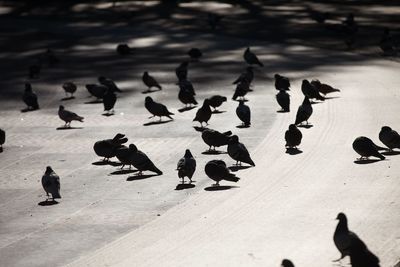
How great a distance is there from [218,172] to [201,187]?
0.70 m

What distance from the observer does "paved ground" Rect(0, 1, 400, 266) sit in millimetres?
19297

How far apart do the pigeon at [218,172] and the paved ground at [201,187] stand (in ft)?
1.35

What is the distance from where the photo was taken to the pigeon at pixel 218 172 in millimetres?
23953

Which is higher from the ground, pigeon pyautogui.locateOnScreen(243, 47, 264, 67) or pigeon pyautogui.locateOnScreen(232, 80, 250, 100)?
pigeon pyautogui.locateOnScreen(232, 80, 250, 100)

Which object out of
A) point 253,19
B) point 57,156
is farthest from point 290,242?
point 253,19

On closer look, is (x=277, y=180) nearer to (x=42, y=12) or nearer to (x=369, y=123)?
(x=369, y=123)

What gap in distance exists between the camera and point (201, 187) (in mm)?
24484

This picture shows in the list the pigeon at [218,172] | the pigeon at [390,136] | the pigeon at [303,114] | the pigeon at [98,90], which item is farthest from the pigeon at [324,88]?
the pigeon at [218,172]

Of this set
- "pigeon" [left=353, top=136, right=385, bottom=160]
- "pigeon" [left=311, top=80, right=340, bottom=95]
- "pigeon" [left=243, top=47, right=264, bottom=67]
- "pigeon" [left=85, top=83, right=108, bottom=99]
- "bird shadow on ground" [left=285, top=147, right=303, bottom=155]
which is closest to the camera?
"pigeon" [left=353, top=136, right=385, bottom=160]

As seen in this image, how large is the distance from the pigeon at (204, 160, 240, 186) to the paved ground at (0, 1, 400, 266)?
16.2 inches

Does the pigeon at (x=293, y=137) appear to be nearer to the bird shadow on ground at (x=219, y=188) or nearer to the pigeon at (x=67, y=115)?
the bird shadow on ground at (x=219, y=188)

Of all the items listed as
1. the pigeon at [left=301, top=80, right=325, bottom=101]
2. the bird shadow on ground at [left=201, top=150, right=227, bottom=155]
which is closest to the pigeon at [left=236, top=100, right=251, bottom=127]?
the bird shadow on ground at [left=201, top=150, right=227, bottom=155]

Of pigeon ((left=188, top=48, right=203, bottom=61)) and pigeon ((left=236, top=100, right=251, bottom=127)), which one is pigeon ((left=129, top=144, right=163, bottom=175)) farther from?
pigeon ((left=188, top=48, right=203, bottom=61))

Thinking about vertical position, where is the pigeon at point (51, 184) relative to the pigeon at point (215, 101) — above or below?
above
